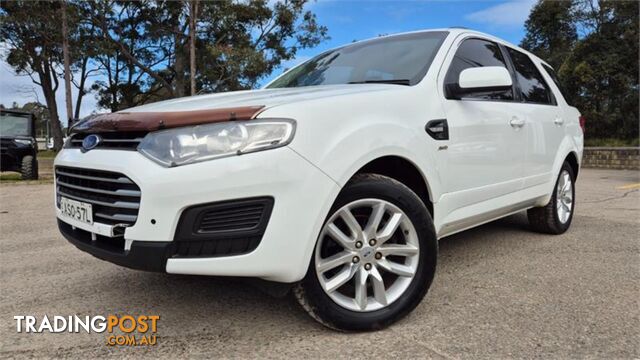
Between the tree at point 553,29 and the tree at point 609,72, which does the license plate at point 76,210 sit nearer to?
the tree at point 609,72

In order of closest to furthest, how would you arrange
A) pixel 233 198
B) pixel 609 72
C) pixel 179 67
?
pixel 233 198
pixel 609 72
pixel 179 67

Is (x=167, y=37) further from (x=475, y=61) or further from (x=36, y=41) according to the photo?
(x=475, y=61)

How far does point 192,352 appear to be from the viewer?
2150 millimetres

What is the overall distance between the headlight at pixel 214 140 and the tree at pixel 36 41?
1950 centimetres

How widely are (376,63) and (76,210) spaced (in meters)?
2.03

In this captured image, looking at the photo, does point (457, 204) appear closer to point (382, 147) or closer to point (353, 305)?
point (382, 147)

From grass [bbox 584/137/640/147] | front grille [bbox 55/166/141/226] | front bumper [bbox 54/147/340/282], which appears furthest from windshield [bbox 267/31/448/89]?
grass [bbox 584/137/640/147]

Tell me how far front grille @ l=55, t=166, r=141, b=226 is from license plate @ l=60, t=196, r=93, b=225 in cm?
2

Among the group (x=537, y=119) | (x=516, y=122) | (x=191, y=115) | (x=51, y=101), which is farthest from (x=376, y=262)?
(x=51, y=101)

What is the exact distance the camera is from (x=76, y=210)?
2379mm

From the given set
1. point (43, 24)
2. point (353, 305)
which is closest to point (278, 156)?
point (353, 305)

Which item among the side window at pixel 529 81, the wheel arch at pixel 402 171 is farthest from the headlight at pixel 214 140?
the side window at pixel 529 81

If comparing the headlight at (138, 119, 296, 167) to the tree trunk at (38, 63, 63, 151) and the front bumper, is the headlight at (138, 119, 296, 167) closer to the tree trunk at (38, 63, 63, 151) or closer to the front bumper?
the front bumper

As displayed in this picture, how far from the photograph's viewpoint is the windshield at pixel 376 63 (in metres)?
3.00
